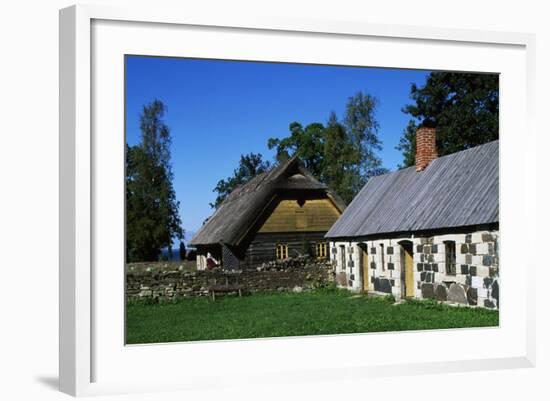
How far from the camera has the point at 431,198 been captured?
15.9 meters

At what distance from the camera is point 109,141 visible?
29.7 feet

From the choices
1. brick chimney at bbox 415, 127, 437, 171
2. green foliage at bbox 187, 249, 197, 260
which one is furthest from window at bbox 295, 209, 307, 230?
brick chimney at bbox 415, 127, 437, 171

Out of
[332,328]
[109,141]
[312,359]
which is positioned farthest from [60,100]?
[332,328]

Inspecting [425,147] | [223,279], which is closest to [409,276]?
[425,147]

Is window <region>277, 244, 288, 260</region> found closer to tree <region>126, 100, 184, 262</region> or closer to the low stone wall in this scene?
the low stone wall

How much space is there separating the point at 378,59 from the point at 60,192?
429 centimetres

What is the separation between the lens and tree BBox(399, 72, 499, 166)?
19125 millimetres

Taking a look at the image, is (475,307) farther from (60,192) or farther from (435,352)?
(60,192)

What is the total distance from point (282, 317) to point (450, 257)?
3.49m

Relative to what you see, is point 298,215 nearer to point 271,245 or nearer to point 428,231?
point 271,245

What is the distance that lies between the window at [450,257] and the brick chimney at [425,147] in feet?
11.5

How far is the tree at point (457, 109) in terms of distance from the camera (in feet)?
62.7

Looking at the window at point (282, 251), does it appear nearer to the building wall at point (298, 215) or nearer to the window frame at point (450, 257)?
the building wall at point (298, 215)

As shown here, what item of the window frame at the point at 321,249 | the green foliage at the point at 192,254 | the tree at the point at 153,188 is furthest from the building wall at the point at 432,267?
the tree at the point at 153,188
